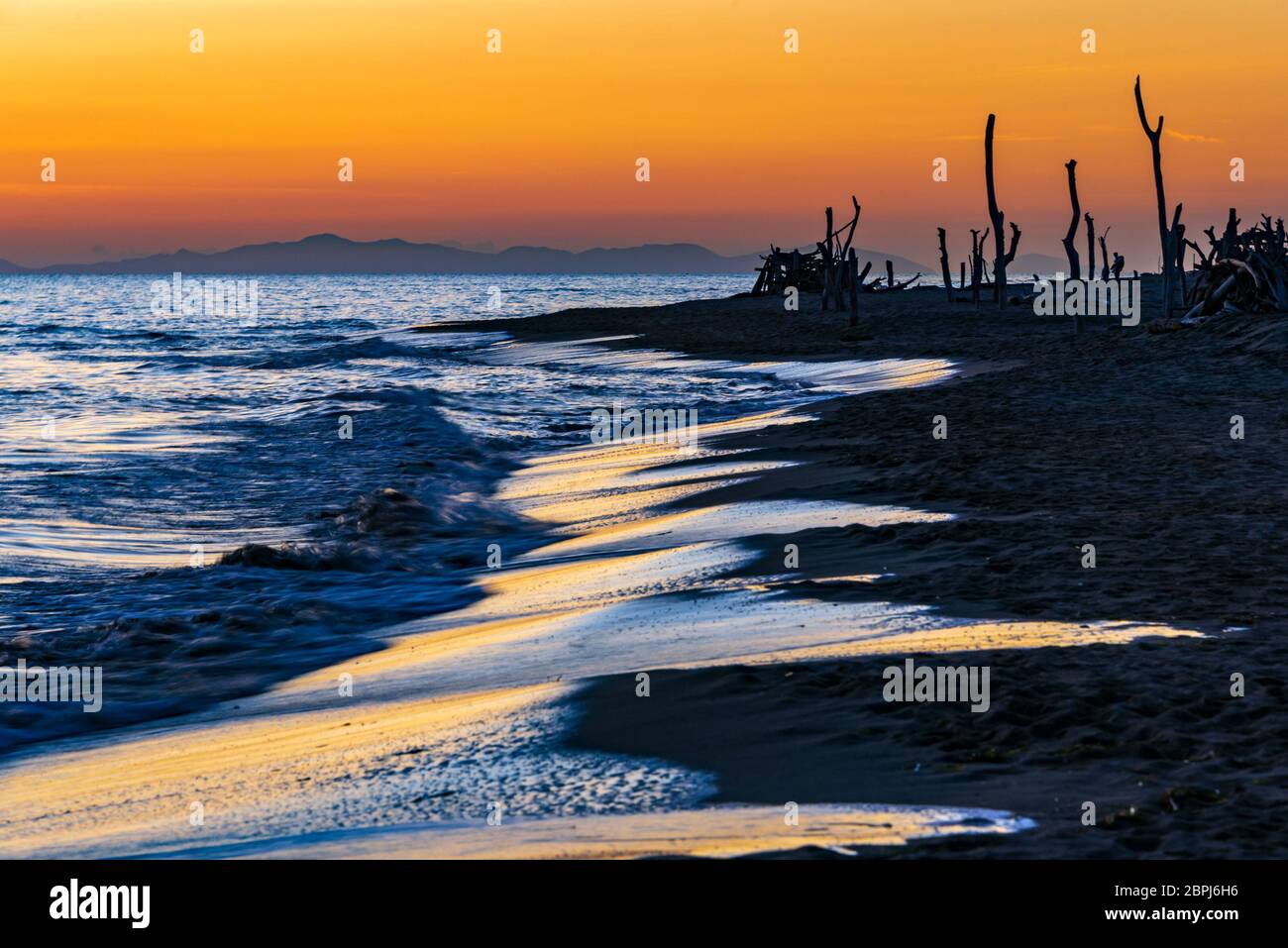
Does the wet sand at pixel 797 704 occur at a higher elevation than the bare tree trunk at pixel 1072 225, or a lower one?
lower

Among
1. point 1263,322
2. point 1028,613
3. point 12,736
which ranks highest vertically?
point 1263,322

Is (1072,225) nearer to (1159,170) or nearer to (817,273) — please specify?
(1159,170)

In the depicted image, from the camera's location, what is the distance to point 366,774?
4.62 meters

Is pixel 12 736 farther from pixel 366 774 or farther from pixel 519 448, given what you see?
pixel 519 448

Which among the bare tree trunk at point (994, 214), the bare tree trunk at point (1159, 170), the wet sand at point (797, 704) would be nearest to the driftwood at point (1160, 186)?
the bare tree trunk at point (1159, 170)

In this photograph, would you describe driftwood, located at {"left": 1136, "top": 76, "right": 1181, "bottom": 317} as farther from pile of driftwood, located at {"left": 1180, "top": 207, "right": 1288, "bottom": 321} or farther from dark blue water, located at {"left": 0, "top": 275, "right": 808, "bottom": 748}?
dark blue water, located at {"left": 0, "top": 275, "right": 808, "bottom": 748}

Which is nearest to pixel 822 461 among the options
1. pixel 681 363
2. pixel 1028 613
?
pixel 1028 613

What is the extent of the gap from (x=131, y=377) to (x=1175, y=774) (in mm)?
32883

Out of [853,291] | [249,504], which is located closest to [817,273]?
[853,291]

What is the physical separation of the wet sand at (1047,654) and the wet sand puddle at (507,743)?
7.6 inches

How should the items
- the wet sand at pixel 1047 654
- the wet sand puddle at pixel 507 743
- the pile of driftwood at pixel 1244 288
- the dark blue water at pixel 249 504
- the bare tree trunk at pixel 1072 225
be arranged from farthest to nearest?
the bare tree trunk at pixel 1072 225 → the pile of driftwood at pixel 1244 288 → the dark blue water at pixel 249 504 → the wet sand at pixel 1047 654 → the wet sand puddle at pixel 507 743

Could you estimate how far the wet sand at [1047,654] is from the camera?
12.9ft

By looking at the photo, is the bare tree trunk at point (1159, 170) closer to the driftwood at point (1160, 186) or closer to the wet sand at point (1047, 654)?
the driftwood at point (1160, 186)

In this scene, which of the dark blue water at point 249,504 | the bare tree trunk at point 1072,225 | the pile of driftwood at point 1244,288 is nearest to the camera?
the dark blue water at point 249,504
